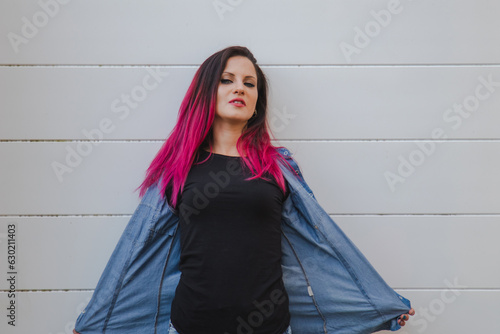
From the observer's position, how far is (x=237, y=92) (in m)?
1.50

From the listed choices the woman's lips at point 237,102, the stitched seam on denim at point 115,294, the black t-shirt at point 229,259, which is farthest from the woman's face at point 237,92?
the stitched seam on denim at point 115,294

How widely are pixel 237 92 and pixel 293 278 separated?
0.79 m

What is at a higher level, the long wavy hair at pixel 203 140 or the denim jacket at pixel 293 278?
the long wavy hair at pixel 203 140

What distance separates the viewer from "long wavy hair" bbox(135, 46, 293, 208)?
148 cm

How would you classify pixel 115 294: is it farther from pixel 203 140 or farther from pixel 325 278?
pixel 325 278

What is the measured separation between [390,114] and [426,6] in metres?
0.52

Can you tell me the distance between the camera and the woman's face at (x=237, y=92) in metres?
1.50

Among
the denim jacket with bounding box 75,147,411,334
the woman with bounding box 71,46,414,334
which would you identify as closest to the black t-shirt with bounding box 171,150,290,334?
the woman with bounding box 71,46,414,334

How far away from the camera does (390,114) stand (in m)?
1.80

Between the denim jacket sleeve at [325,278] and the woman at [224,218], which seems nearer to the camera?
the woman at [224,218]

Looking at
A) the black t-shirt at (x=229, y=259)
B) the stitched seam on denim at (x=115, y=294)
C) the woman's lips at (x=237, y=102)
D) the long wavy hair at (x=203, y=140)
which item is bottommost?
the stitched seam on denim at (x=115, y=294)

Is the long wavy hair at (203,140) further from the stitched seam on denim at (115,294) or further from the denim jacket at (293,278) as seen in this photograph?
the stitched seam on denim at (115,294)

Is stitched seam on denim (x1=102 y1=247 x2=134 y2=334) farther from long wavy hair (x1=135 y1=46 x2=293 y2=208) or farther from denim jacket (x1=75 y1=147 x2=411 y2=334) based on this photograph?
long wavy hair (x1=135 y1=46 x2=293 y2=208)

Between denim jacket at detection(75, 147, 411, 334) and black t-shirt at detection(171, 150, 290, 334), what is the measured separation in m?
0.18
